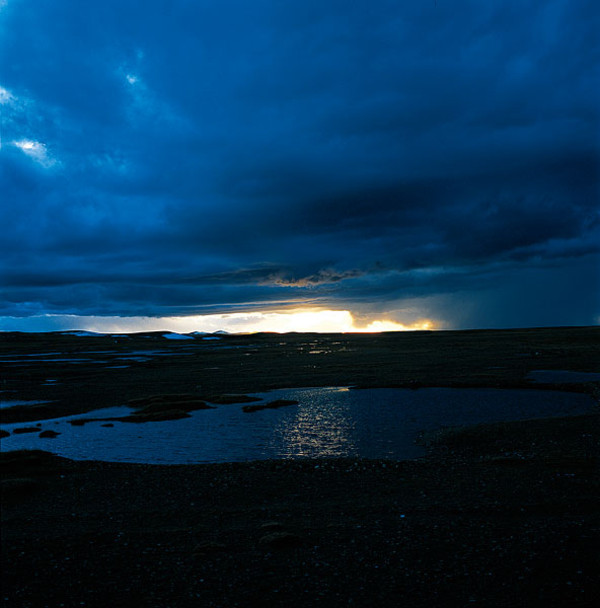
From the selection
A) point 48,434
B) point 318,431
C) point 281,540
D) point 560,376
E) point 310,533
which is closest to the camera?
point 281,540

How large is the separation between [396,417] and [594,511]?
23046 mm

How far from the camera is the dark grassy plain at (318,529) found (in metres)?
12.9

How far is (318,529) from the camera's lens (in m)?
17.0

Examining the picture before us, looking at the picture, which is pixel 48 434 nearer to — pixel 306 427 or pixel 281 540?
pixel 306 427

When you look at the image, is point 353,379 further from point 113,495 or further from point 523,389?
point 113,495

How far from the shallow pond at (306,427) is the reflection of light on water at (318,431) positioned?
7 cm

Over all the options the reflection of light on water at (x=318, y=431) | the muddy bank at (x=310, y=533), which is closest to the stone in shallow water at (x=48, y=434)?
the muddy bank at (x=310, y=533)

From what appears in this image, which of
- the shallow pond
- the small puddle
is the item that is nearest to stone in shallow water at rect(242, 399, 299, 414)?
the shallow pond

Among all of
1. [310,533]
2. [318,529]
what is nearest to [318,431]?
[318,529]

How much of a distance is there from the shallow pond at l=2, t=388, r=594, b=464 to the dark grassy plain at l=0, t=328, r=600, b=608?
10.6ft

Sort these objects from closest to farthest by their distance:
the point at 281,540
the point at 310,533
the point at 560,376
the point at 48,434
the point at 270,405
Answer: the point at 281,540 < the point at 310,533 < the point at 48,434 < the point at 270,405 < the point at 560,376

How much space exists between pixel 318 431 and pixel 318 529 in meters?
19.3

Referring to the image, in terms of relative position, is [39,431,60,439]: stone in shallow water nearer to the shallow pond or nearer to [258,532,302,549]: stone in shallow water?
the shallow pond

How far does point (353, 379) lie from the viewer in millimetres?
65625
